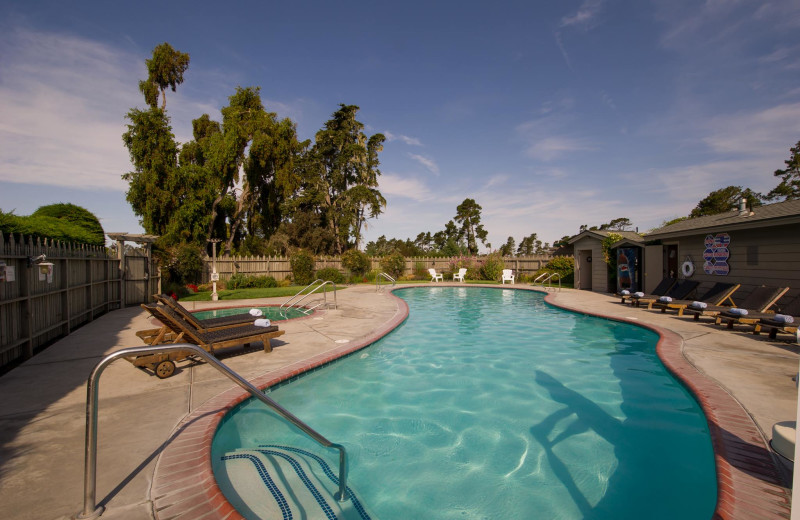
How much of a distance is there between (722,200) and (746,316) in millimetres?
42939

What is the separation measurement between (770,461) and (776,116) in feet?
72.9

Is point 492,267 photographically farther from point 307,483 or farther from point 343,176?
point 307,483

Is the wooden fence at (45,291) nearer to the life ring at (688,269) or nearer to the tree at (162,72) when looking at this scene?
the tree at (162,72)

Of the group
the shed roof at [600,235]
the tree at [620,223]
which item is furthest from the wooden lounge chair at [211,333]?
the tree at [620,223]

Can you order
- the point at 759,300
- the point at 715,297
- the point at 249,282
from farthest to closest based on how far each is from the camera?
the point at 249,282
the point at 715,297
the point at 759,300

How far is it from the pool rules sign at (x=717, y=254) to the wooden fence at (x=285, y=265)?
12931 millimetres

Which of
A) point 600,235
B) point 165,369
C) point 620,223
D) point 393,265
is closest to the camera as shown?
point 165,369

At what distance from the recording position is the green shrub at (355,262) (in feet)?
81.9

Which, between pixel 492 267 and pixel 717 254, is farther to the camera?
pixel 492 267

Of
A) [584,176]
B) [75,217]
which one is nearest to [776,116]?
[584,176]

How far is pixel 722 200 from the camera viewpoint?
130ft

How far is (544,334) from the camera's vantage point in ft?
32.4

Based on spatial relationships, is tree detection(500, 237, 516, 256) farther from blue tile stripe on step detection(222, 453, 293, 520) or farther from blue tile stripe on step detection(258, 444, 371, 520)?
blue tile stripe on step detection(222, 453, 293, 520)

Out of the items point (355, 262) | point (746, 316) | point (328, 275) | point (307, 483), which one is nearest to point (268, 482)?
point (307, 483)
